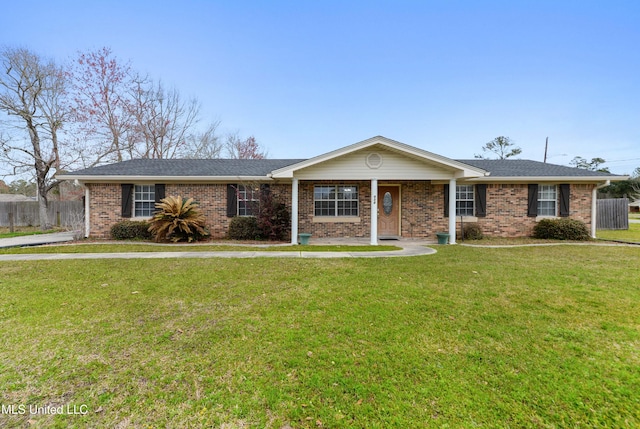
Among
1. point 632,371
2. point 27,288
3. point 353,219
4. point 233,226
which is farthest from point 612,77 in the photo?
point 27,288

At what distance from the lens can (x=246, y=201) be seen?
11.6 meters

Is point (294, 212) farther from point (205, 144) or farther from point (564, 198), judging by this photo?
point (205, 144)

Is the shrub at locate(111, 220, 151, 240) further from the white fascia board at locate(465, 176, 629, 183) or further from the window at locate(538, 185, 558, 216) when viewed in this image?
the window at locate(538, 185, 558, 216)

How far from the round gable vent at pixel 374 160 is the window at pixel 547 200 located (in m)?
7.33

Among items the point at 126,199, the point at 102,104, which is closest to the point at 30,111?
the point at 102,104

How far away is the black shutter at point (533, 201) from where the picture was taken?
11492mm

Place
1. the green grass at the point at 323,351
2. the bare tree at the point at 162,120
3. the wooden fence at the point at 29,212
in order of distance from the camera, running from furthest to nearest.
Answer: the bare tree at the point at 162,120
the wooden fence at the point at 29,212
the green grass at the point at 323,351

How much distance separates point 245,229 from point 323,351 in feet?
29.0

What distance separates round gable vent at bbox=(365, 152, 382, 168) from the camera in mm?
10094

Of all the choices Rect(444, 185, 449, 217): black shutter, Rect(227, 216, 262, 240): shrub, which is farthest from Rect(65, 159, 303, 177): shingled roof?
Rect(444, 185, 449, 217): black shutter

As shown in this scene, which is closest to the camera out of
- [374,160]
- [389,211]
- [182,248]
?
[182,248]

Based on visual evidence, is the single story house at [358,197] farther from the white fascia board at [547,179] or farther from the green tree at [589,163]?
the green tree at [589,163]

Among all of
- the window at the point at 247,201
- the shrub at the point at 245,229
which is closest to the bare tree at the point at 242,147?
the window at the point at 247,201

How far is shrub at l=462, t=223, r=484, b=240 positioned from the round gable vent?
4.69 meters
